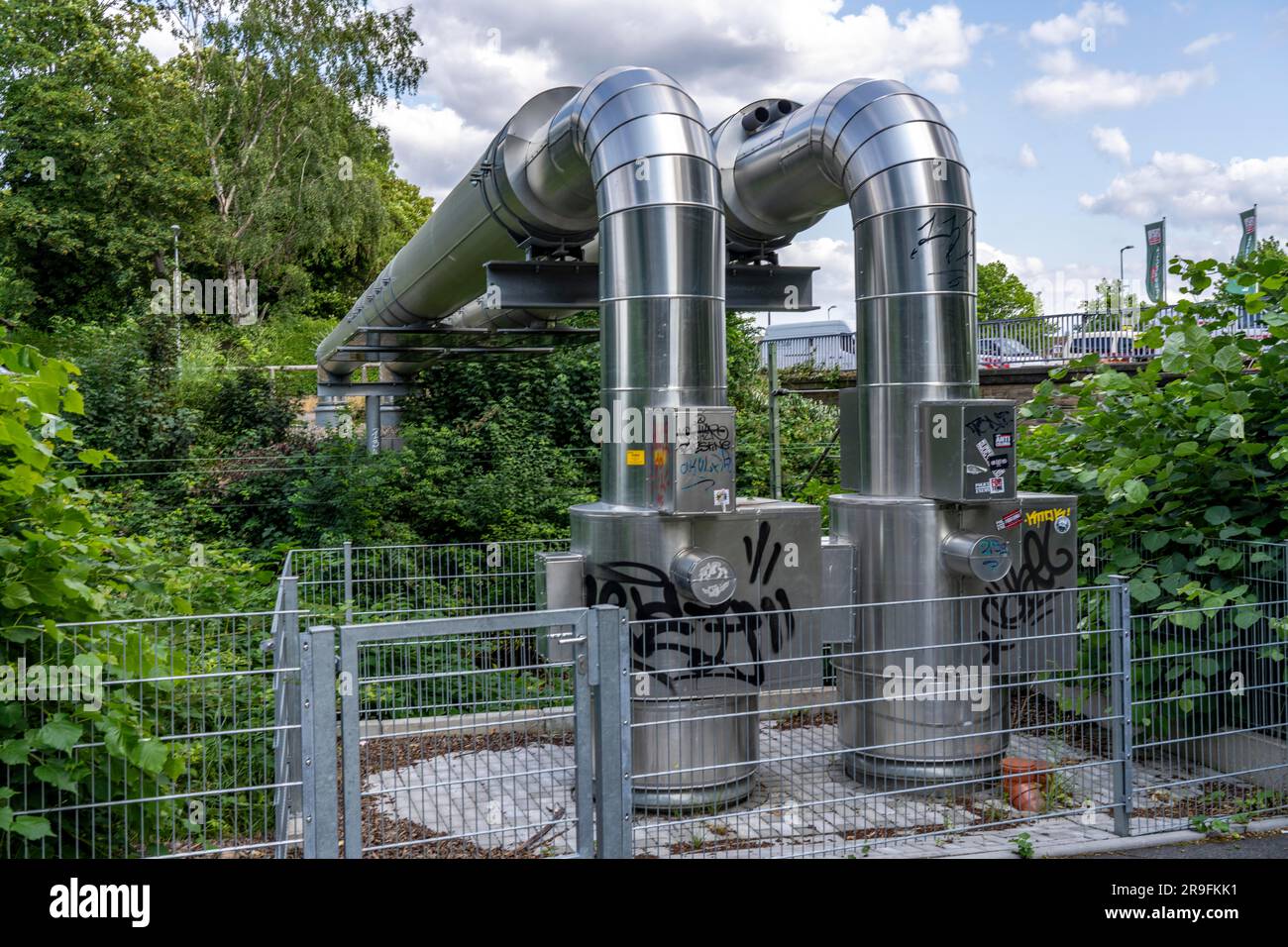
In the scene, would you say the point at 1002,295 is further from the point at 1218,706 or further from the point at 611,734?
the point at 611,734

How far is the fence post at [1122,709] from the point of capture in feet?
18.3

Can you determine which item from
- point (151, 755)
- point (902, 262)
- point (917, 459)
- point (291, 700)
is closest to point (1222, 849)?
point (917, 459)

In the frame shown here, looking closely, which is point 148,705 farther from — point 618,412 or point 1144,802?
point 1144,802

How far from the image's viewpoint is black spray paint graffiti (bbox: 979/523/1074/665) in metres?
6.43

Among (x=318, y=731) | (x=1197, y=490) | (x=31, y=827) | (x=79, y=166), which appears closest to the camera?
(x=31, y=827)

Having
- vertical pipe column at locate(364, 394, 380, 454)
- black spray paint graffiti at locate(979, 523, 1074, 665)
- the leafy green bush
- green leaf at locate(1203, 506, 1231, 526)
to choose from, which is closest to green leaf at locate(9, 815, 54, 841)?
black spray paint graffiti at locate(979, 523, 1074, 665)

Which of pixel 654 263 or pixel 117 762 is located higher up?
pixel 654 263

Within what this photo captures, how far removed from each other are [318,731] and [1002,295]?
54.8m

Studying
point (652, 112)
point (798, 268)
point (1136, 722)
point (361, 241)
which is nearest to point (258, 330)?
point (361, 241)

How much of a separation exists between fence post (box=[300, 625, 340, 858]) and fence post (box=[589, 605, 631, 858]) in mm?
1073

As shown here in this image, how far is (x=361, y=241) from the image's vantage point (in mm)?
33594

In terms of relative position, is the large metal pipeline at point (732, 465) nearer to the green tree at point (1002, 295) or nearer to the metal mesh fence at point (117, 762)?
the metal mesh fence at point (117, 762)

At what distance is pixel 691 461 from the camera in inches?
233

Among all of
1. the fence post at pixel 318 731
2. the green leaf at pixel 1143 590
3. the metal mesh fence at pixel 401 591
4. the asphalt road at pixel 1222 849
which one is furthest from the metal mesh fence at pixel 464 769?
the green leaf at pixel 1143 590
